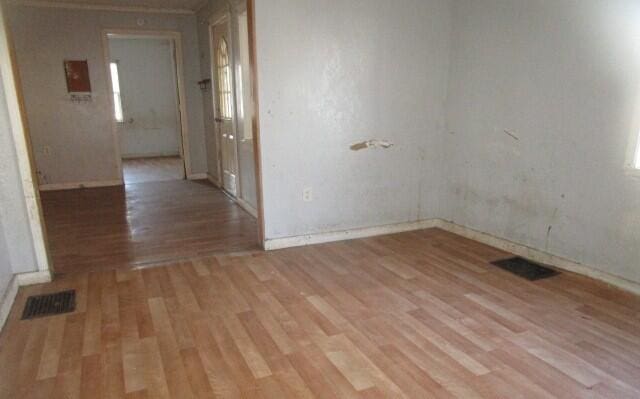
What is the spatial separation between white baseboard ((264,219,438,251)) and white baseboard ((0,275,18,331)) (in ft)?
5.84

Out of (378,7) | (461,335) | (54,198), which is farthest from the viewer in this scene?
(54,198)

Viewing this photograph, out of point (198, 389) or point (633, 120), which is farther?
point (633, 120)

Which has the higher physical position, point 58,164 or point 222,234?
point 58,164

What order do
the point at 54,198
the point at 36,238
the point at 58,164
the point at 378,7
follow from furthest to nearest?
1. the point at 58,164
2. the point at 54,198
3. the point at 378,7
4. the point at 36,238

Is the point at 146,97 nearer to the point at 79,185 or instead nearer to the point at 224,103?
the point at 79,185

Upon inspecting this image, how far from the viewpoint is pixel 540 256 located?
3.30 meters

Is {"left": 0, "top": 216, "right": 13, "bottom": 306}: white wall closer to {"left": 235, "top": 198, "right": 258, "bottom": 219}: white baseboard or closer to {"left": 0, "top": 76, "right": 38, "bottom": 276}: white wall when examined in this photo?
{"left": 0, "top": 76, "right": 38, "bottom": 276}: white wall

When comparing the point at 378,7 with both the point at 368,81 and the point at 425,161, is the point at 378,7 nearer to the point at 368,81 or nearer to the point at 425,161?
the point at 368,81

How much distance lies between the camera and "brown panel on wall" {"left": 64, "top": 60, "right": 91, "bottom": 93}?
19.4 ft

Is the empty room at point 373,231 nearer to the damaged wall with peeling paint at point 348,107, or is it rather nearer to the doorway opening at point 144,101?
the damaged wall with peeling paint at point 348,107

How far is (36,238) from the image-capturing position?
2988 millimetres

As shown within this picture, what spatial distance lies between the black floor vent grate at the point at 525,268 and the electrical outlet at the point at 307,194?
1.60m

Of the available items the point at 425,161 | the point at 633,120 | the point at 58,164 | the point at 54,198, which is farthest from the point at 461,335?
the point at 58,164

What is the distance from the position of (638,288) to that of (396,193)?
1993 mm
